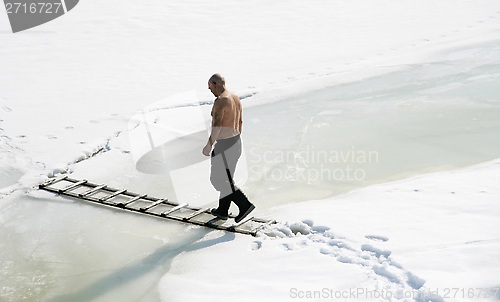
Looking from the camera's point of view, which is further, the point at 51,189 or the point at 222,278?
the point at 51,189

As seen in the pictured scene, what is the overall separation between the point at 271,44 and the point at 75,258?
959 cm

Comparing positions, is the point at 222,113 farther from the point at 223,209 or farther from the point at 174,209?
the point at 174,209

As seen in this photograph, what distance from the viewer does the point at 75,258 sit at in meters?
5.87

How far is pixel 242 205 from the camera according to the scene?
624cm

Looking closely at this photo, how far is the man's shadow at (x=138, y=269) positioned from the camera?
5.23 meters

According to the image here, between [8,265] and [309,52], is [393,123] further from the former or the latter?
[8,265]

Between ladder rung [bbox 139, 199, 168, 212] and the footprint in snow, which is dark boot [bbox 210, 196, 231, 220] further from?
the footprint in snow

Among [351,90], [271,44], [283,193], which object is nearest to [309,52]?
[271,44]

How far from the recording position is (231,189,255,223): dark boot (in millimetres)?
6207

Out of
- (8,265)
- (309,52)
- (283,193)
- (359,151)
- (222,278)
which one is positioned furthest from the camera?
(309,52)

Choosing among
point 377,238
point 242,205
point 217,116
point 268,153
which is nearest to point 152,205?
point 242,205
